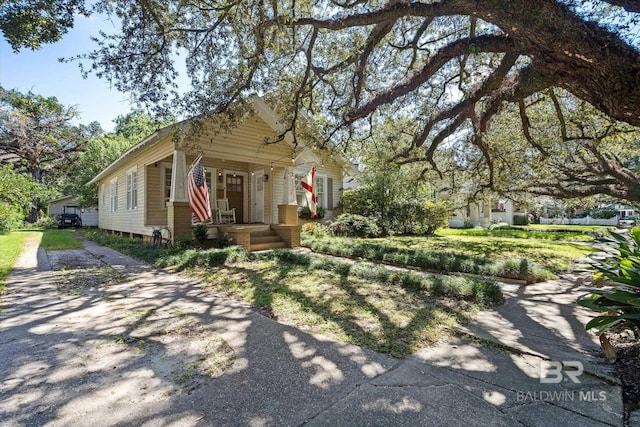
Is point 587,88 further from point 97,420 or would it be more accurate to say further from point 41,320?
point 41,320

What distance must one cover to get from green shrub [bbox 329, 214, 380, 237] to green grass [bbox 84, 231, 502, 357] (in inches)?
265

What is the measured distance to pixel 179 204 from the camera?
32.2 ft

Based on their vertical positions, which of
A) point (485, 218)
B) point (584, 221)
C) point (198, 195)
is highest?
point (198, 195)

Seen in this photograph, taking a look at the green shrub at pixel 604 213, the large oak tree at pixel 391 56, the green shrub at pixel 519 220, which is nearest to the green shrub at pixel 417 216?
the large oak tree at pixel 391 56

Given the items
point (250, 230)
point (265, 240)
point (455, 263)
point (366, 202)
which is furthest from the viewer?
point (366, 202)

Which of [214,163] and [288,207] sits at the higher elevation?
[214,163]

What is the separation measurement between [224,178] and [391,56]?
838cm

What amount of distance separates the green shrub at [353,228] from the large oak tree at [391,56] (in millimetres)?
4677

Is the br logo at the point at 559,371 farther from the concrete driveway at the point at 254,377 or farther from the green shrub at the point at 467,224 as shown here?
the green shrub at the point at 467,224

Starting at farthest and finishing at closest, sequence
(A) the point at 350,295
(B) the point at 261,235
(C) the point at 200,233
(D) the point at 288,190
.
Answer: (D) the point at 288,190 < (B) the point at 261,235 < (C) the point at 200,233 < (A) the point at 350,295

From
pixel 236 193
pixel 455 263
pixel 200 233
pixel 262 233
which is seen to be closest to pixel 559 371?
pixel 455 263

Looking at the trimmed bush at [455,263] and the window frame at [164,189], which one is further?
the window frame at [164,189]

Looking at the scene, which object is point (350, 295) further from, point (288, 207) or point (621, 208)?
point (621, 208)

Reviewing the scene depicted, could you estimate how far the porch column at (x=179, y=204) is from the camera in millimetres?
9703
